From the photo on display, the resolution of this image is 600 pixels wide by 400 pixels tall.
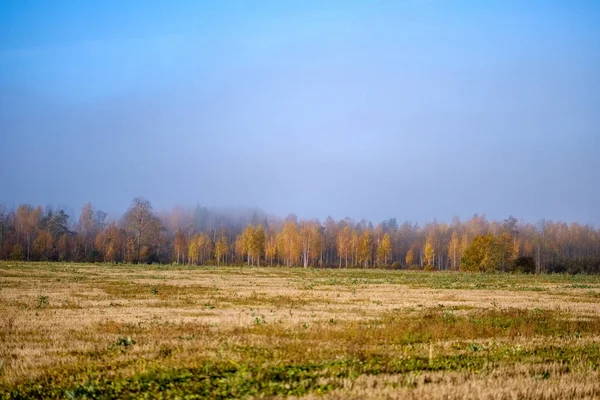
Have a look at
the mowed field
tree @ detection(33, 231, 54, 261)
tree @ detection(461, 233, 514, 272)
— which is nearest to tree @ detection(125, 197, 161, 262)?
tree @ detection(33, 231, 54, 261)

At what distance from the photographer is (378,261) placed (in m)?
162

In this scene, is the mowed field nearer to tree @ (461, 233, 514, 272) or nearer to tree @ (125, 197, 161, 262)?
tree @ (461, 233, 514, 272)

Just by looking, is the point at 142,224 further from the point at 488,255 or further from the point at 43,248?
the point at 488,255

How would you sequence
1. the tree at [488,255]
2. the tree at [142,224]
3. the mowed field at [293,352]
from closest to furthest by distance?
1. the mowed field at [293,352]
2. the tree at [488,255]
3. the tree at [142,224]

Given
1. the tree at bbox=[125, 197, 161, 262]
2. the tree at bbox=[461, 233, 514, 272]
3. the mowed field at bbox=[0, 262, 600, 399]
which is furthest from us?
the tree at bbox=[125, 197, 161, 262]

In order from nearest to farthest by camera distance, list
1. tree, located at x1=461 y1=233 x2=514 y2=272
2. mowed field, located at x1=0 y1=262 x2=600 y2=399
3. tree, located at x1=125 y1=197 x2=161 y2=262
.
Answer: mowed field, located at x1=0 y1=262 x2=600 y2=399
tree, located at x1=461 y1=233 x2=514 y2=272
tree, located at x1=125 y1=197 x2=161 y2=262

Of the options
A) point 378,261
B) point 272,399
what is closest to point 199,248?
point 378,261

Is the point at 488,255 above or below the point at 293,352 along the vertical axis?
above

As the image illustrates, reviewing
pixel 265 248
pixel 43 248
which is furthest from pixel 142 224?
pixel 265 248

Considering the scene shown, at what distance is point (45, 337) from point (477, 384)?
13262mm

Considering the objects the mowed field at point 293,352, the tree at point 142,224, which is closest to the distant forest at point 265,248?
the tree at point 142,224

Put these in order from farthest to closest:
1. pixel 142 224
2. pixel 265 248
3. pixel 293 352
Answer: pixel 265 248
pixel 142 224
pixel 293 352

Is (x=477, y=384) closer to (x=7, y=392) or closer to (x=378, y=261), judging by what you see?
(x=7, y=392)

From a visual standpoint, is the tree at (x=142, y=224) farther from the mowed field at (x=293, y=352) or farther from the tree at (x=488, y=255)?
the mowed field at (x=293, y=352)
